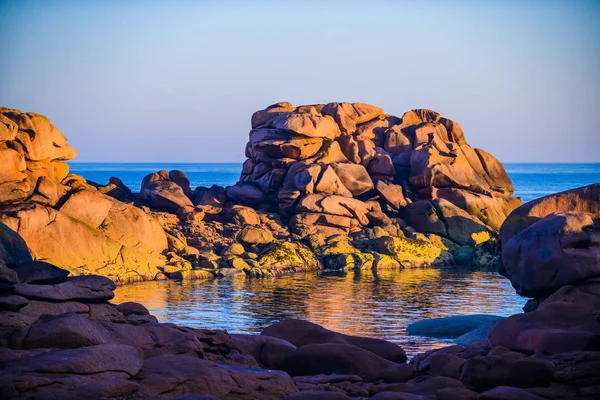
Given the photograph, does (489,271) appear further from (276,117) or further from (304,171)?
(276,117)

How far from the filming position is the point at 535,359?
1519cm

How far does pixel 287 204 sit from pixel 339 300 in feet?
57.4

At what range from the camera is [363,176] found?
182 ft

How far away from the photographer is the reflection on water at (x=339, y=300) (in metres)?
30.3

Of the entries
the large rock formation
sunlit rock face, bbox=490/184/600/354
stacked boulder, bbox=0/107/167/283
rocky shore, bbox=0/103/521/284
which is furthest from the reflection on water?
the large rock formation

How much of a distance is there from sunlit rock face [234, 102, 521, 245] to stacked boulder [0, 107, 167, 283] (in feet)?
33.8

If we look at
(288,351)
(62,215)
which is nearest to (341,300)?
(62,215)

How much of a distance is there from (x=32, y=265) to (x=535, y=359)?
10770 millimetres

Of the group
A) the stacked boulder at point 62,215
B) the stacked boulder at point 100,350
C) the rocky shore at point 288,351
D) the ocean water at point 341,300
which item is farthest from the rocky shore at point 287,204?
the stacked boulder at point 100,350

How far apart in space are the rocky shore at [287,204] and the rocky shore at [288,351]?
818 inches

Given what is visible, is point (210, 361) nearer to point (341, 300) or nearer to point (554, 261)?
point (554, 261)

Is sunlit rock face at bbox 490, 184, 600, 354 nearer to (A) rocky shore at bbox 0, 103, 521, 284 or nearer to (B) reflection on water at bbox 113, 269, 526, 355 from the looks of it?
(B) reflection on water at bbox 113, 269, 526, 355

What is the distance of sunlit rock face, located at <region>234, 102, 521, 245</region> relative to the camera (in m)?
52.8

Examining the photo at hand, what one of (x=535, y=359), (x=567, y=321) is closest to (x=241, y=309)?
(x=567, y=321)
